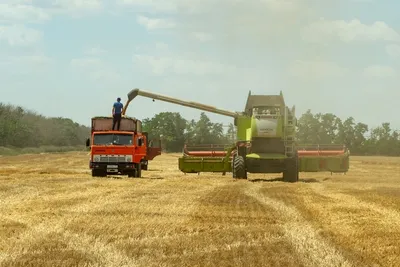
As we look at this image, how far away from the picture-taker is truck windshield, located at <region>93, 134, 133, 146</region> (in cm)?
3098

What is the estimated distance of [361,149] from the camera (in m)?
154

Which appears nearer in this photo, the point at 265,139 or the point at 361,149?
the point at 265,139

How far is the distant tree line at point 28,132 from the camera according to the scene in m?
138

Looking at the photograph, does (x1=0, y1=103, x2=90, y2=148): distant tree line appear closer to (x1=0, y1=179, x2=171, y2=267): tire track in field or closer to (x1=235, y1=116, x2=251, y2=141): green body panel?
(x1=235, y1=116, x2=251, y2=141): green body panel

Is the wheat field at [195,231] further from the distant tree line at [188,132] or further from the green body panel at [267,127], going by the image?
the distant tree line at [188,132]

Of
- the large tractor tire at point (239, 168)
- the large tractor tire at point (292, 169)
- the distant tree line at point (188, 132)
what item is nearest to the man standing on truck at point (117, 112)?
the large tractor tire at point (239, 168)

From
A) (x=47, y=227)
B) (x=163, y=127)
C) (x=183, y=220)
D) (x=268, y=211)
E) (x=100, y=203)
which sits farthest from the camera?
(x=163, y=127)

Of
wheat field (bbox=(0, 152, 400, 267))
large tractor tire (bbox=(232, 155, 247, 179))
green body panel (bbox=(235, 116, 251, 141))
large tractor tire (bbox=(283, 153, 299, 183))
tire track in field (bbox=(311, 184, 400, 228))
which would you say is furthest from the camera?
green body panel (bbox=(235, 116, 251, 141))

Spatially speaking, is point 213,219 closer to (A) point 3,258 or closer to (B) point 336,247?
(B) point 336,247

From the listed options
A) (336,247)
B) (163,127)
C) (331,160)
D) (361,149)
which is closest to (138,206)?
(336,247)

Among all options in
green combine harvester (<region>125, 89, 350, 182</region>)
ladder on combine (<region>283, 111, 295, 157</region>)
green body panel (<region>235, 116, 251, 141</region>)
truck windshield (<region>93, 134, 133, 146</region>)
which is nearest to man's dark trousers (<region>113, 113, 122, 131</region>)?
truck windshield (<region>93, 134, 133, 146</region>)

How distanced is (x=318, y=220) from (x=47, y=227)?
4.97 m

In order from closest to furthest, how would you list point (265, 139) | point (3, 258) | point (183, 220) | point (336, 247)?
point (3, 258)
point (336, 247)
point (183, 220)
point (265, 139)

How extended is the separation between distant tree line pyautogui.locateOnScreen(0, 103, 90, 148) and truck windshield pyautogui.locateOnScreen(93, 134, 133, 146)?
10721cm
